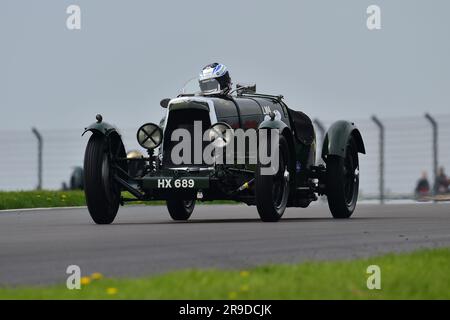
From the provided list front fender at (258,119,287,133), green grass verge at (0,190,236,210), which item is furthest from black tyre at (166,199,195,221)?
green grass verge at (0,190,236,210)

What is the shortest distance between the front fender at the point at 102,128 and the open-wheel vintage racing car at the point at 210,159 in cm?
1

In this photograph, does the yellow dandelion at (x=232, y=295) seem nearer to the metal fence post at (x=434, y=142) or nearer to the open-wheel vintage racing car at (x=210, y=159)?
the open-wheel vintage racing car at (x=210, y=159)

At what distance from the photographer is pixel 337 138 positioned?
19.9 meters

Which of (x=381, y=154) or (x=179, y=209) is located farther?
(x=381, y=154)

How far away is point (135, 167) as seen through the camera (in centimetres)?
1859

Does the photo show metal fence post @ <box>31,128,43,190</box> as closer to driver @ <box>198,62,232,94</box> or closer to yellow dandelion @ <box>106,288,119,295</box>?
driver @ <box>198,62,232,94</box>

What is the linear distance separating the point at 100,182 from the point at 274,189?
7.99ft

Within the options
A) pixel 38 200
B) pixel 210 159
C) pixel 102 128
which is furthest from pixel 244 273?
pixel 38 200

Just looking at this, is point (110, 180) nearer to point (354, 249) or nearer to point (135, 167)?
point (135, 167)

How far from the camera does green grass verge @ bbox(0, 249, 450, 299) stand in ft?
28.1

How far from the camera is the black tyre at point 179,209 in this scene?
20.3m

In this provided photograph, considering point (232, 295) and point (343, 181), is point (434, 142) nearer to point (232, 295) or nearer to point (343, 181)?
point (343, 181)

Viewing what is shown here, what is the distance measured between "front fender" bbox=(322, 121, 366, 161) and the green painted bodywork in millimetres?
3445
